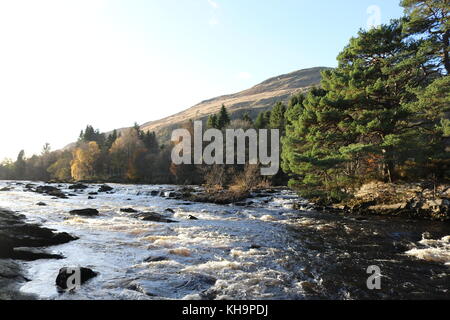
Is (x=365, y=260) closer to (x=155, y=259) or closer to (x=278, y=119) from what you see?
(x=155, y=259)

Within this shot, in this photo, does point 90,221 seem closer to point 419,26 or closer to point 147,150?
point 419,26

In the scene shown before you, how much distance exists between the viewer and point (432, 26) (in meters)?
22.0

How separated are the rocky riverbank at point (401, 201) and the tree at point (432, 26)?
963 cm

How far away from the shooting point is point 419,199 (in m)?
19.6

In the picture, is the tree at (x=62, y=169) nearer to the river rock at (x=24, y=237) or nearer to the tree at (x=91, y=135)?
the tree at (x=91, y=135)

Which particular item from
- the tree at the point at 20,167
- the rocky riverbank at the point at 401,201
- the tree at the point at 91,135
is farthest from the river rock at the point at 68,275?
the tree at the point at 20,167

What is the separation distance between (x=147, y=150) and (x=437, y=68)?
76143 mm

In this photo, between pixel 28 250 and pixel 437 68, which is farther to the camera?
pixel 437 68

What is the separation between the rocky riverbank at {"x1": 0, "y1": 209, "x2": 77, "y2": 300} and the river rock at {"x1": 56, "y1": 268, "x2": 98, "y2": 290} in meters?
0.77

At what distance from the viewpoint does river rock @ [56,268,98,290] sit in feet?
23.7

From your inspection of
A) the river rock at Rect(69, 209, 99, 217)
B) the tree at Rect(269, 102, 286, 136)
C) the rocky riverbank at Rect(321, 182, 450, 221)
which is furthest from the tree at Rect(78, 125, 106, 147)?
the rocky riverbank at Rect(321, 182, 450, 221)

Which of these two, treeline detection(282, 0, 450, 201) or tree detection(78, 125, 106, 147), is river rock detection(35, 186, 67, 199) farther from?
tree detection(78, 125, 106, 147)

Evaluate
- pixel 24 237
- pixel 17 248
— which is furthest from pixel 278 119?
pixel 17 248
